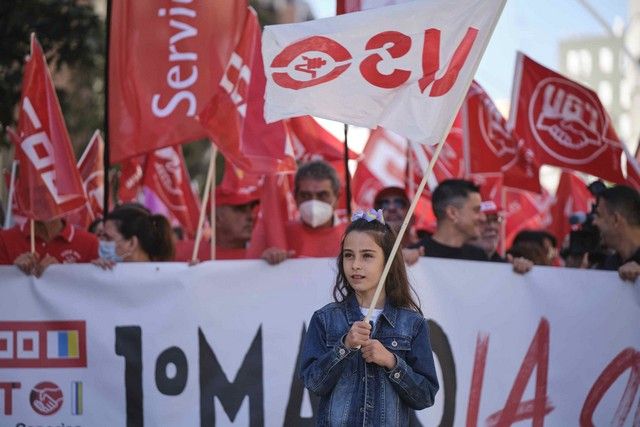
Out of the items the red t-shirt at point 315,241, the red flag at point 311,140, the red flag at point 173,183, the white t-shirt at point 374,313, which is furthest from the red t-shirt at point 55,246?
the white t-shirt at point 374,313

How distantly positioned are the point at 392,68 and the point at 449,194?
2.38 meters

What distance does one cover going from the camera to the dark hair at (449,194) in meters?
7.25

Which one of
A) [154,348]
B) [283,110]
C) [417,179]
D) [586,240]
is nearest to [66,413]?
[154,348]

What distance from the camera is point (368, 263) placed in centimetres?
461

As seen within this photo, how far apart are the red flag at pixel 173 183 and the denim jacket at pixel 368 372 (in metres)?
5.87

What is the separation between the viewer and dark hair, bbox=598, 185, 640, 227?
22.7ft

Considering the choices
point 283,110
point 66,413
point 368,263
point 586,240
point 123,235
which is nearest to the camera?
point 368,263

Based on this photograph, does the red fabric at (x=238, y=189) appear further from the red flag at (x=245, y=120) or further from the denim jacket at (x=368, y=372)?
the denim jacket at (x=368, y=372)

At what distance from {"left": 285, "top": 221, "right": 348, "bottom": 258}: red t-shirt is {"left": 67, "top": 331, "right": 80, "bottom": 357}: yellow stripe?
1.39 m

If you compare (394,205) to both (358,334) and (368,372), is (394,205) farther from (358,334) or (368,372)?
(358,334)

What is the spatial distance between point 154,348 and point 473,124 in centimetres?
414

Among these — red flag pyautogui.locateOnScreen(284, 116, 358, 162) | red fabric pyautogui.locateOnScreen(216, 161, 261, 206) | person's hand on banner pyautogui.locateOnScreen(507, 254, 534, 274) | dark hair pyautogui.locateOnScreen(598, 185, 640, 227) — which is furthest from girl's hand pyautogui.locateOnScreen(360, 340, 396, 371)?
red flag pyautogui.locateOnScreen(284, 116, 358, 162)

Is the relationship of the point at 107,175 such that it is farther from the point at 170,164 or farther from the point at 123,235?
the point at 170,164

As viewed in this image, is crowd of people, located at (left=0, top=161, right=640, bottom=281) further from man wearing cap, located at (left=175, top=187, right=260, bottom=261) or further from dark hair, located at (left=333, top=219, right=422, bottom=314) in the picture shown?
dark hair, located at (left=333, top=219, right=422, bottom=314)
